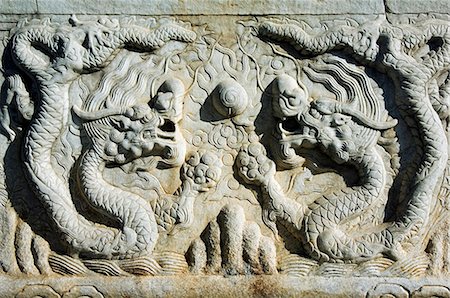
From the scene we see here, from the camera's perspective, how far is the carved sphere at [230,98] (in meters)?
3.67

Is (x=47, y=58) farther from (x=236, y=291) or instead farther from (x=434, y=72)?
(x=434, y=72)

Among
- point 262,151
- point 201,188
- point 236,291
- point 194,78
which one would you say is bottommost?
point 236,291

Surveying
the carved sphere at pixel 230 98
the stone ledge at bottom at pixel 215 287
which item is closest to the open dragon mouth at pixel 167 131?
the carved sphere at pixel 230 98

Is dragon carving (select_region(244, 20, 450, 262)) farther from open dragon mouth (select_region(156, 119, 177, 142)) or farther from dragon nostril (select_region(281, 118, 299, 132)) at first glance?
open dragon mouth (select_region(156, 119, 177, 142))

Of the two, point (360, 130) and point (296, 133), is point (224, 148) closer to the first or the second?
point (296, 133)

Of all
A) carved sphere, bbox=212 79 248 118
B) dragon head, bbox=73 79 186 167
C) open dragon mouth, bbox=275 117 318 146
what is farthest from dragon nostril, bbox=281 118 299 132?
dragon head, bbox=73 79 186 167

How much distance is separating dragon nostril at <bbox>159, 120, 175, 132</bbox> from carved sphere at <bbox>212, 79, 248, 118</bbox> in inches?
9.9

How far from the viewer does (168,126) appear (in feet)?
12.3

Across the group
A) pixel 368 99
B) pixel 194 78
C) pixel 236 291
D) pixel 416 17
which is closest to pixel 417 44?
pixel 416 17

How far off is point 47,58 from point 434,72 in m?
2.07

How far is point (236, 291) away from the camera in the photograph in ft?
11.7

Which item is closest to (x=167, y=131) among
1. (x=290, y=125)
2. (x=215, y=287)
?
(x=290, y=125)

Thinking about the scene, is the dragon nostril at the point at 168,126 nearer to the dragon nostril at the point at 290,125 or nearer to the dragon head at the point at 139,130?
the dragon head at the point at 139,130

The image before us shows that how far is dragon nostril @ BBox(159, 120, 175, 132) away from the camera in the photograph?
3.72 meters
